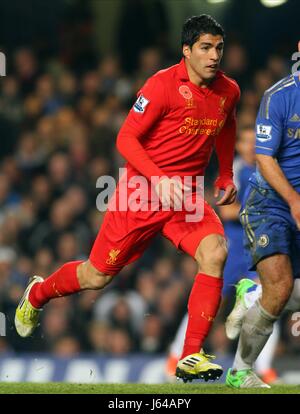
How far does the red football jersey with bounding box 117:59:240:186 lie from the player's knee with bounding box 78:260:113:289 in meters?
0.68

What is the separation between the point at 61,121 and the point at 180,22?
2017 millimetres

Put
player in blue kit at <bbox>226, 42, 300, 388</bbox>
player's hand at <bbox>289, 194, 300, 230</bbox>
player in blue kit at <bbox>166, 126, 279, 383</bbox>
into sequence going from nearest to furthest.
Answer: 1. player's hand at <bbox>289, 194, 300, 230</bbox>
2. player in blue kit at <bbox>226, 42, 300, 388</bbox>
3. player in blue kit at <bbox>166, 126, 279, 383</bbox>

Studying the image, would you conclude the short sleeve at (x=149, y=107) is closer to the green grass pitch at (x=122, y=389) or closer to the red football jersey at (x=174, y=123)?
the red football jersey at (x=174, y=123)

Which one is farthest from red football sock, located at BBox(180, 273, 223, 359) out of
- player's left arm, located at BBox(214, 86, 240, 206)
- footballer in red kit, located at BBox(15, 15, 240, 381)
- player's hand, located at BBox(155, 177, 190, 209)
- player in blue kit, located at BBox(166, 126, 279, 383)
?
player in blue kit, located at BBox(166, 126, 279, 383)

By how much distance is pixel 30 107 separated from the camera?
15.8m

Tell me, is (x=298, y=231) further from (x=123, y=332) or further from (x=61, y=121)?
(x=61, y=121)

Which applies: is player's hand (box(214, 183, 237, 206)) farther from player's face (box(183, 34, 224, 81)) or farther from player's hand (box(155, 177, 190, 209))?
player's face (box(183, 34, 224, 81))

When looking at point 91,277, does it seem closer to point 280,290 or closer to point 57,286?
point 57,286

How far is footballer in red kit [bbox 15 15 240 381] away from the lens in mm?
8078

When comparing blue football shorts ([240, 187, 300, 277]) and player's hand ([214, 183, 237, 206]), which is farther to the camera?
player's hand ([214, 183, 237, 206])

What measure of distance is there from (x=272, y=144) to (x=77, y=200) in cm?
665

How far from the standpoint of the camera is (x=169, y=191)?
7.91m

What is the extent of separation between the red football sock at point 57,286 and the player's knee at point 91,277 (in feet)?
0.19
